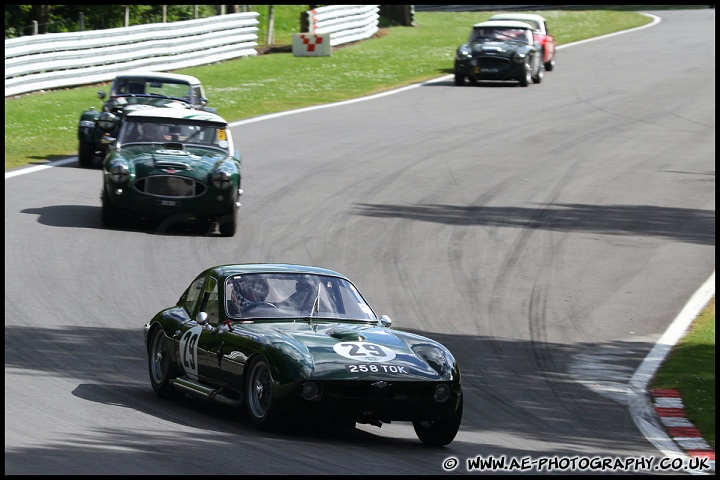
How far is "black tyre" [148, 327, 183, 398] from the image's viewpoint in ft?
31.2

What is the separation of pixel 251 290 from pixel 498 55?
2277 cm

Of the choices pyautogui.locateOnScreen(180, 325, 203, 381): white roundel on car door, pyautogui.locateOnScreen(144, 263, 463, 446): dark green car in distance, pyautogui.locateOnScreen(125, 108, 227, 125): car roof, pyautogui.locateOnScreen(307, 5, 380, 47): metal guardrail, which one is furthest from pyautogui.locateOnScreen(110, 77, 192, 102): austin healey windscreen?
pyautogui.locateOnScreen(307, 5, 380, 47): metal guardrail

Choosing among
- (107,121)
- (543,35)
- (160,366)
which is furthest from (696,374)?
(543,35)

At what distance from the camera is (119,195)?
15844 mm

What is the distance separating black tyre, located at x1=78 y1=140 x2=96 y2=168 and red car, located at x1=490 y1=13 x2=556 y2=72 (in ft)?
52.2

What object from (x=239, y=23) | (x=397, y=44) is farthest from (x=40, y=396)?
(x=397, y=44)

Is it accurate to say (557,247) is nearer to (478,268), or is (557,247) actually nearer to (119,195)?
(478,268)

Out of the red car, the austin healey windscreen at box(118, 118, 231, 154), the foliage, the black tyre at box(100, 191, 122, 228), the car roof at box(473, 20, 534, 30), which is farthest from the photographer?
the foliage

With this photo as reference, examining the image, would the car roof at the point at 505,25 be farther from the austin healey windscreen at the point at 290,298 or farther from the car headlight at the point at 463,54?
the austin healey windscreen at the point at 290,298

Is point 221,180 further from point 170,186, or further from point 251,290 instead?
point 251,290

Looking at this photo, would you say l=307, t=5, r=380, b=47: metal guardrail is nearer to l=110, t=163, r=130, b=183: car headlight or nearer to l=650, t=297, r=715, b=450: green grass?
l=110, t=163, r=130, b=183: car headlight

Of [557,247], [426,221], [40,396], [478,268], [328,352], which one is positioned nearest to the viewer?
[328,352]

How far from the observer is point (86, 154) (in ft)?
66.2

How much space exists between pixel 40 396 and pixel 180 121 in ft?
27.1
